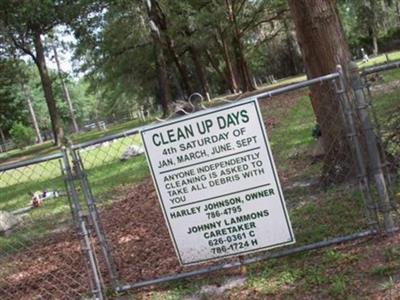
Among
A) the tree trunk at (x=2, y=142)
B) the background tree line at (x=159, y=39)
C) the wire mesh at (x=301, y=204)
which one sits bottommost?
the wire mesh at (x=301, y=204)

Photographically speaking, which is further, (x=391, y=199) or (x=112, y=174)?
(x=112, y=174)

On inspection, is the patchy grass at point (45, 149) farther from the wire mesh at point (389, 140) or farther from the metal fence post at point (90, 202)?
the metal fence post at point (90, 202)

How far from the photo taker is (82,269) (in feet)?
18.7

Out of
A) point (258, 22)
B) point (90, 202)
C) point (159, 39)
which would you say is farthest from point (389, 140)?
point (258, 22)

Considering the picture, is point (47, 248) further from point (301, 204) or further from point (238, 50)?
point (238, 50)

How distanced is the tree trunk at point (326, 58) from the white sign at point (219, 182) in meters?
1.71

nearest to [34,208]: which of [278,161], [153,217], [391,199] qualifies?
[153,217]

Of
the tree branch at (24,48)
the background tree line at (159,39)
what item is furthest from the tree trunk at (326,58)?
the tree branch at (24,48)

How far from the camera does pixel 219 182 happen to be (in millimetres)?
4395

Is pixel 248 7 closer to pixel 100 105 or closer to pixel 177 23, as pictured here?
pixel 177 23

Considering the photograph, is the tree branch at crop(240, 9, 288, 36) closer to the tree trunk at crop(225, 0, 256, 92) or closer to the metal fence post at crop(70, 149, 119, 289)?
the tree trunk at crop(225, 0, 256, 92)

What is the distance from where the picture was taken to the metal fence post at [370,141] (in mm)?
4449

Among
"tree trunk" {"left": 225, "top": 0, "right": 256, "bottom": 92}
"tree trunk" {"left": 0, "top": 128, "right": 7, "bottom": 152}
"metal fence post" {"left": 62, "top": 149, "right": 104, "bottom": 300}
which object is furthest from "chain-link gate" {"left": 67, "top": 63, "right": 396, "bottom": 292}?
"tree trunk" {"left": 0, "top": 128, "right": 7, "bottom": 152}

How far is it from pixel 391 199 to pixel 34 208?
7021 mm
